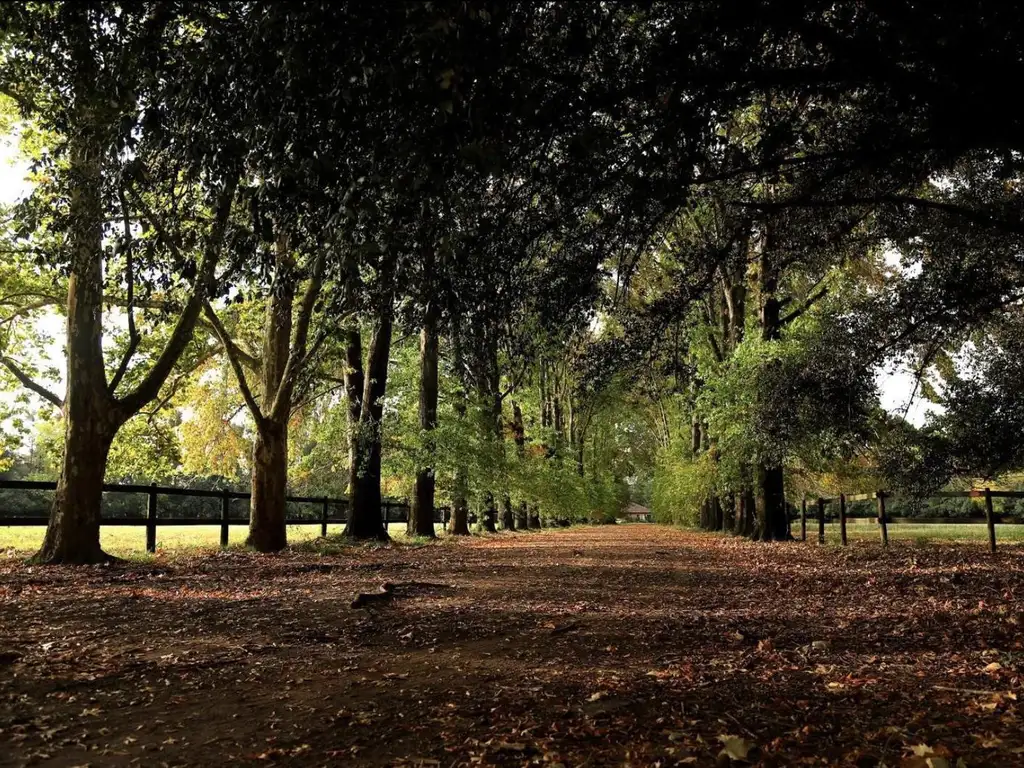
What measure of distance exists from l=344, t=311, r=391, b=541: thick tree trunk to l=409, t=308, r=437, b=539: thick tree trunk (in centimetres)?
238

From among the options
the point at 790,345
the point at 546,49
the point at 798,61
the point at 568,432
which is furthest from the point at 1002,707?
the point at 568,432

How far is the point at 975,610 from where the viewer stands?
6.79 meters

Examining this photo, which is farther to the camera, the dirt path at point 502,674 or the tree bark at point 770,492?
the tree bark at point 770,492

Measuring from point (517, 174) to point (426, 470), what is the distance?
16021 millimetres

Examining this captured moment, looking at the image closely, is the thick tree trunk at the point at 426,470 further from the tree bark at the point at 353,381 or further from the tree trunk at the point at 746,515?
the tree trunk at the point at 746,515

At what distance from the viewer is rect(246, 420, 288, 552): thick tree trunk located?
14.1 meters

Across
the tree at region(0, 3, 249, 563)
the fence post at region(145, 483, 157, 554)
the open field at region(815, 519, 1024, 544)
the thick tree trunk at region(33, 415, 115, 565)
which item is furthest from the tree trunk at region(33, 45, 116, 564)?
the open field at region(815, 519, 1024, 544)

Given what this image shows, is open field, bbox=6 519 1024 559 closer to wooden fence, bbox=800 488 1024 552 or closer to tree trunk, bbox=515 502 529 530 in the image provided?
wooden fence, bbox=800 488 1024 552

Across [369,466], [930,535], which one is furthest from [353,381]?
[930,535]

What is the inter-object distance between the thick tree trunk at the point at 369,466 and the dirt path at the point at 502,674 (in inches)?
330

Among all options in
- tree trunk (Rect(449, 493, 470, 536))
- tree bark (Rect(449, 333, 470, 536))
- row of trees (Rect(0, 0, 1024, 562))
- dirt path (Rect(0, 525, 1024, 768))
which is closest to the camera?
dirt path (Rect(0, 525, 1024, 768))

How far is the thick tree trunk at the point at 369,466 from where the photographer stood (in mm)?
17281

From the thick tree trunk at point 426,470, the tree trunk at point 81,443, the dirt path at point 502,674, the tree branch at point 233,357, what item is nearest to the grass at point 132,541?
the thick tree trunk at point 426,470

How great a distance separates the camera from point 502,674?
4473mm
